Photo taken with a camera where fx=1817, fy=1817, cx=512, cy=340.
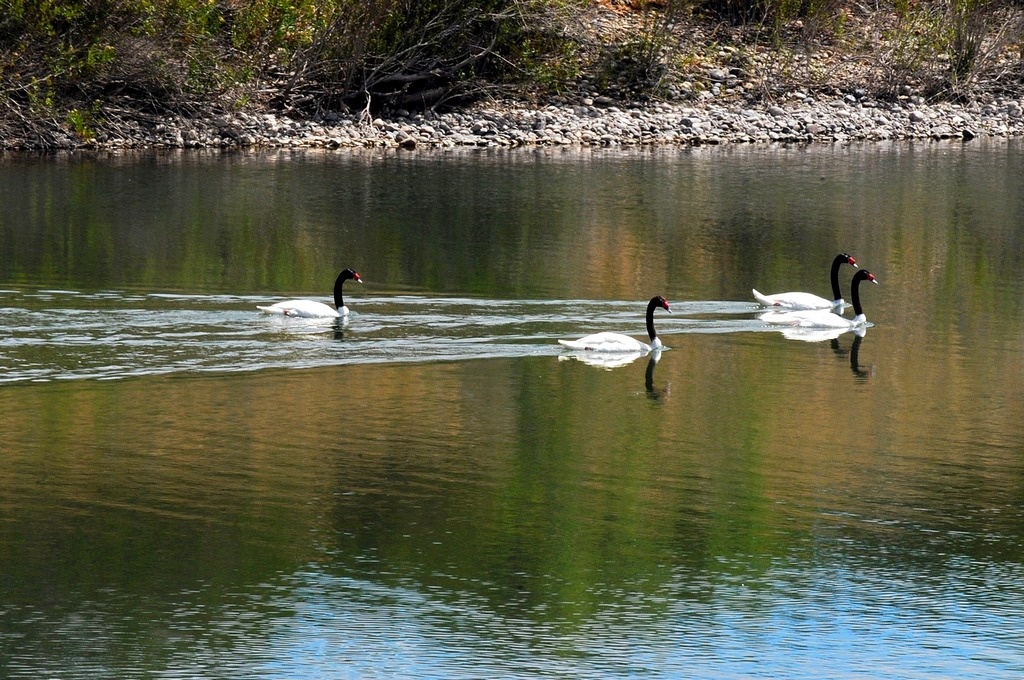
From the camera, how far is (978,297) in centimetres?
2466

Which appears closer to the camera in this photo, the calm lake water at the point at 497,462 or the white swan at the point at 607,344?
the calm lake water at the point at 497,462

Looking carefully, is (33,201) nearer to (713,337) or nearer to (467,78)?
(713,337)

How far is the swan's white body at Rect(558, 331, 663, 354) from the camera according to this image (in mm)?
19766

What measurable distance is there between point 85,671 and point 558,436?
6513mm

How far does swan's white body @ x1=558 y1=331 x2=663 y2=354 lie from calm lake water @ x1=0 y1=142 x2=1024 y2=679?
0.87ft

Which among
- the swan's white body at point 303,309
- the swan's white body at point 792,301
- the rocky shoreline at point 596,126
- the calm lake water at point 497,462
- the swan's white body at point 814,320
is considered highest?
the rocky shoreline at point 596,126

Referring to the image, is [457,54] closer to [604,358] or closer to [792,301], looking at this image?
[792,301]

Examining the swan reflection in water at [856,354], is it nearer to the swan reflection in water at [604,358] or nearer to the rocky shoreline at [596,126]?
the swan reflection in water at [604,358]

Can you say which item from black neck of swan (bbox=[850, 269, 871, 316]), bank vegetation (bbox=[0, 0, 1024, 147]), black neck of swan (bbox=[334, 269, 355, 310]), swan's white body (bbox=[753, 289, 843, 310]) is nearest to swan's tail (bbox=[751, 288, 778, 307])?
swan's white body (bbox=[753, 289, 843, 310])

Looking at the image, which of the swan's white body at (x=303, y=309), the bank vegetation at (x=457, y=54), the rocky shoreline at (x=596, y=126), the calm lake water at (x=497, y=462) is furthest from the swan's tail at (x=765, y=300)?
the rocky shoreline at (x=596, y=126)

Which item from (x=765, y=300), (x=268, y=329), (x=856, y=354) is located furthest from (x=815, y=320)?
(x=268, y=329)

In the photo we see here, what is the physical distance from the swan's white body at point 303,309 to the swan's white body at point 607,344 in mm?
3218

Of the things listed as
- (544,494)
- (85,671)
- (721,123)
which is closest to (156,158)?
(721,123)

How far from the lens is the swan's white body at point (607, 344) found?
778 inches
